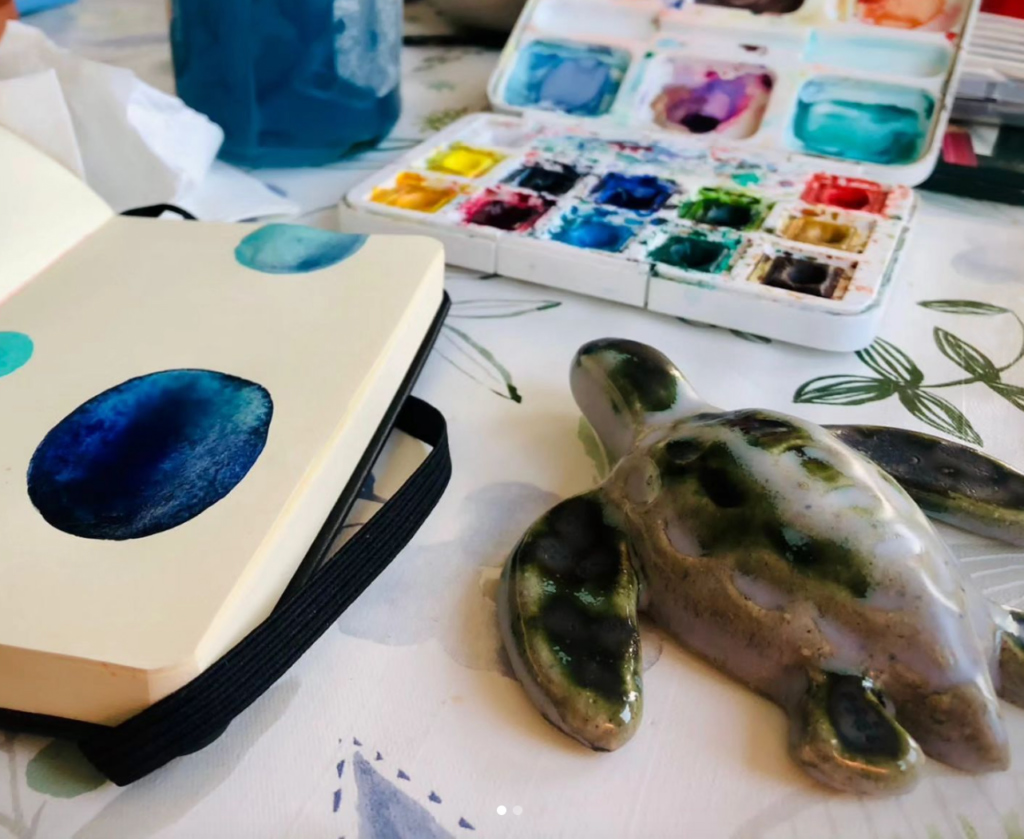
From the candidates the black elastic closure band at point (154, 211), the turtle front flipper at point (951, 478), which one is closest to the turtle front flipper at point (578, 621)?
the turtle front flipper at point (951, 478)

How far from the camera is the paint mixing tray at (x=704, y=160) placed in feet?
1.43

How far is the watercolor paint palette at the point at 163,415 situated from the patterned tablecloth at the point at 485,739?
0.03m

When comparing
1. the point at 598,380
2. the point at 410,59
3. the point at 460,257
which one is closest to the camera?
the point at 598,380

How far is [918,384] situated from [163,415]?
0.30 metres

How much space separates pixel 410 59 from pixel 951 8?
1.30 feet

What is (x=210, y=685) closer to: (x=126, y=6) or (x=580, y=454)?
(x=580, y=454)

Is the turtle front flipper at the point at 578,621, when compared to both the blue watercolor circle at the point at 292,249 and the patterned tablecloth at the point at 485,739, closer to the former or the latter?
the patterned tablecloth at the point at 485,739

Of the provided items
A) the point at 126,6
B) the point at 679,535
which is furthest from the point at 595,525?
the point at 126,6

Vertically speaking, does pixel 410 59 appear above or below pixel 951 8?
below

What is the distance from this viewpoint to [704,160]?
0.53 m

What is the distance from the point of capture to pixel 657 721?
258 mm

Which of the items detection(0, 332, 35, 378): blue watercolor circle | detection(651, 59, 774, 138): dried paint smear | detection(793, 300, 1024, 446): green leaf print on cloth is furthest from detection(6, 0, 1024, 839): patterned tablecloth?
detection(651, 59, 774, 138): dried paint smear

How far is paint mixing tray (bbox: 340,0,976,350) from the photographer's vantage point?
0.43 m

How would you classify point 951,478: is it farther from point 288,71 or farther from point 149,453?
point 288,71
